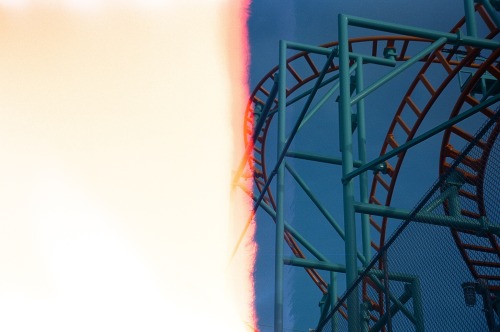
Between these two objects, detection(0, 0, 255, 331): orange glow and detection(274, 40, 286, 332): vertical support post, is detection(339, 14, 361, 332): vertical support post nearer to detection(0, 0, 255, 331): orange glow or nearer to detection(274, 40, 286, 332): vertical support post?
detection(274, 40, 286, 332): vertical support post

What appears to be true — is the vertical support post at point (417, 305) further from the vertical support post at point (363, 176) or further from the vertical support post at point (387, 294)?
the vertical support post at point (363, 176)

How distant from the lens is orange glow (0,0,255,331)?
13.8m

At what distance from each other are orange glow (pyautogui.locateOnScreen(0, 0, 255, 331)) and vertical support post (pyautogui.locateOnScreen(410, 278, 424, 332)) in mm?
9193

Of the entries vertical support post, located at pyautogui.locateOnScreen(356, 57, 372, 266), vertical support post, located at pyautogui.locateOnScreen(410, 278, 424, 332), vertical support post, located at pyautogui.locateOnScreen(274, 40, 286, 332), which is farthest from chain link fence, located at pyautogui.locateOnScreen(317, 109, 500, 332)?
vertical support post, located at pyautogui.locateOnScreen(356, 57, 372, 266)

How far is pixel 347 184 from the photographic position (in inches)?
236

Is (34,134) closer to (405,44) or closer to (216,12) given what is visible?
(216,12)

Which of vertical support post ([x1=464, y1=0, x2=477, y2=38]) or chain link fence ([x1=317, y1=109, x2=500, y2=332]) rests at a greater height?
vertical support post ([x1=464, y1=0, x2=477, y2=38])

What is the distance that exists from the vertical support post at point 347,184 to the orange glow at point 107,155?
250 inches

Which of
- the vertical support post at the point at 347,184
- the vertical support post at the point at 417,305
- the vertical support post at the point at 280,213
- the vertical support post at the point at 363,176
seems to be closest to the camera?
the vertical support post at the point at 417,305

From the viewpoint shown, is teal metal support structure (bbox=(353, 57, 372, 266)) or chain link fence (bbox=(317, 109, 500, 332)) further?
teal metal support structure (bbox=(353, 57, 372, 266))

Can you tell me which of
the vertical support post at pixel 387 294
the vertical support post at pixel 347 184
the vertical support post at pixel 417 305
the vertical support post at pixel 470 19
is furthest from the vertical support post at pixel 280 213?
the vertical support post at pixel 417 305

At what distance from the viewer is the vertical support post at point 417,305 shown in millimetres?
3953

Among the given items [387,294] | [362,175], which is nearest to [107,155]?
[362,175]

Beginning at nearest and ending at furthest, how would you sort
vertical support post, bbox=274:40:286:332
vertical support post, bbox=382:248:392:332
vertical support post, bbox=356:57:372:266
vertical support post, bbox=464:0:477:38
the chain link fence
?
the chain link fence
vertical support post, bbox=382:248:392:332
vertical support post, bbox=274:40:286:332
vertical support post, bbox=464:0:477:38
vertical support post, bbox=356:57:372:266
